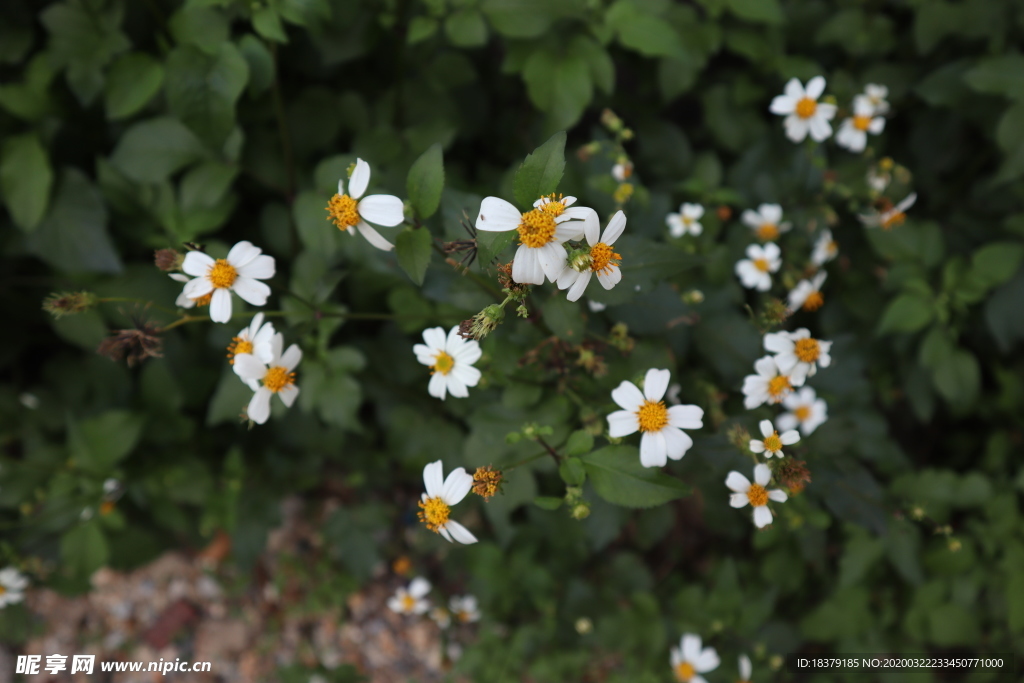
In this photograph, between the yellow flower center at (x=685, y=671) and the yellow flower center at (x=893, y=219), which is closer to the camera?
the yellow flower center at (x=893, y=219)

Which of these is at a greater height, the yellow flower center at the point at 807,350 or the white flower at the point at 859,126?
the white flower at the point at 859,126

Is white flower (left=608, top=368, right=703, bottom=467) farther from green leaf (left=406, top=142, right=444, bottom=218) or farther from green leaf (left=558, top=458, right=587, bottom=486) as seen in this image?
green leaf (left=406, top=142, right=444, bottom=218)

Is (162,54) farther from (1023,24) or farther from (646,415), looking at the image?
(1023,24)

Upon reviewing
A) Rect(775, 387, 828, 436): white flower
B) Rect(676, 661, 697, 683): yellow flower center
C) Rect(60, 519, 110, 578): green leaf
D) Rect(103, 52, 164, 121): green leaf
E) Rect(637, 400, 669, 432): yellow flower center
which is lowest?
Rect(676, 661, 697, 683): yellow flower center

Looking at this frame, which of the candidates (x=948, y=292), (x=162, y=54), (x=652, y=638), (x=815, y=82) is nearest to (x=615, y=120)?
(x=815, y=82)

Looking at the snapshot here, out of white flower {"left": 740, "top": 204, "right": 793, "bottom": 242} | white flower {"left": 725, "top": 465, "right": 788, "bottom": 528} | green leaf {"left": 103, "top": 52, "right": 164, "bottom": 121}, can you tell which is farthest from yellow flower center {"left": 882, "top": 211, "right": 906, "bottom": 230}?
green leaf {"left": 103, "top": 52, "right": 164, "bottom": 121}

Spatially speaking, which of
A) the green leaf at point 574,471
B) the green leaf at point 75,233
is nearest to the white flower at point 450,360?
the green leaf at point 574,471

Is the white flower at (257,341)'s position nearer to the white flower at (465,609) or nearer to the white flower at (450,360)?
the white flower at (450,360)

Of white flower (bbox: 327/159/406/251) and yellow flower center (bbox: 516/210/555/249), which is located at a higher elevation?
yellow flower center (bbox: 516/210/555/249)
